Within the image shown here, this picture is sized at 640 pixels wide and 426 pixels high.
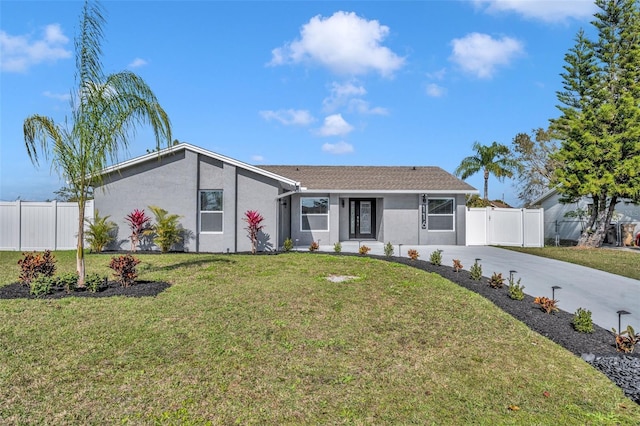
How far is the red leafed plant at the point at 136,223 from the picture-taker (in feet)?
46.9

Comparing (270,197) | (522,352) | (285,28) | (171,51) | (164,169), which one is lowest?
(522,352)

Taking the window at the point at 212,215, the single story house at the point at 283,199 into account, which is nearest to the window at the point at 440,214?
the single story house at the point at 283,199

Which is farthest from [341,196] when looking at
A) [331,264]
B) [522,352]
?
[522,352]

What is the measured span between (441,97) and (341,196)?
669 cm

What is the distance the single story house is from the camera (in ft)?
49.0

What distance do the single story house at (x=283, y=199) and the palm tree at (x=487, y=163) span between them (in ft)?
24.7

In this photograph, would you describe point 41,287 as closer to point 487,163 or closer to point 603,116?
point 603,116

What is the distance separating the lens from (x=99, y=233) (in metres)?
14.2

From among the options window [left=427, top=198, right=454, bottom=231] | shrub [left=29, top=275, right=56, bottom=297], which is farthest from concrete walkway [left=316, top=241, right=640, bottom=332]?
shrub [left=29, top=275, right=56, bottom=297]

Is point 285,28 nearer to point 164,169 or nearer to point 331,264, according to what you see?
point 164,169

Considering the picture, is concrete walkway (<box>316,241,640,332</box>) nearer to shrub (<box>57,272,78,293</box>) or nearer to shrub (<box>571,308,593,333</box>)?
shrub (<box>571,308,593,333</box>)

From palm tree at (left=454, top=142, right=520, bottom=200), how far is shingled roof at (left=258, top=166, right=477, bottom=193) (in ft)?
24.3

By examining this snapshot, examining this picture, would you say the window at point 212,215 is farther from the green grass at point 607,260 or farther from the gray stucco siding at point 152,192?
the green grass at point 607,260

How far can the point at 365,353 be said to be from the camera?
5.09 metres
